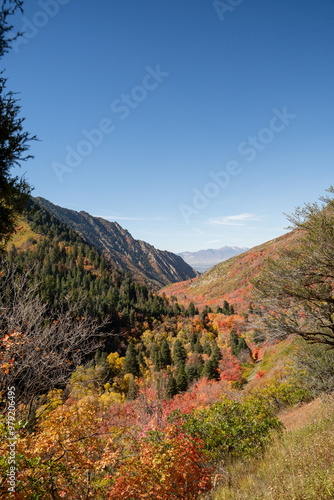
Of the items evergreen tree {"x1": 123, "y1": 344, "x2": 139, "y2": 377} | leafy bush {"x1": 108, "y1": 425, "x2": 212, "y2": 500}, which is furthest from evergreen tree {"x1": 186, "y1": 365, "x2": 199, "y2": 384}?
leafy bush {"x1": 108, "y1": 425, "x2": 212, "y2": 500}

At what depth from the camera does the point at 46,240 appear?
4926 inches

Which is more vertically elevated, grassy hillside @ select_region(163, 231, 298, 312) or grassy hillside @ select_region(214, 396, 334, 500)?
grassy hillside @ select_region(214, 396, 334, 500)

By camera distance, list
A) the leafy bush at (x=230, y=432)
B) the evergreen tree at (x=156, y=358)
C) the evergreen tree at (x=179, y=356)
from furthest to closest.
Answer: the evergreen tree at (x=156, y=358), the evergreen tree at (x=179, y=356), the leafy bush at (x=230, y=432)

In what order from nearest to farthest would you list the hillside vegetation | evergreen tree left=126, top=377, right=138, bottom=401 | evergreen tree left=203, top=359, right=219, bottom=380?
1. the hillside vegetation
2. evergreen tree left=126, top=377, right=138, bottom=401
3. evergreen tree left=203, top=359, right=219, bottom=380

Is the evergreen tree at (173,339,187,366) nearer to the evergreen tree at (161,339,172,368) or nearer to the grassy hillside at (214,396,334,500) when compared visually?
the evergreen tree at (161,339,172,368)

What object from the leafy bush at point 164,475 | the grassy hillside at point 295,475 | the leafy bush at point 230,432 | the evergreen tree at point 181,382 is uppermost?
the grassy hillside at point 295,475

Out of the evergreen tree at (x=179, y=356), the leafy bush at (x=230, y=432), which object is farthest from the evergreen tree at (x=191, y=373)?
the leafy bush at (x=230, y=432)

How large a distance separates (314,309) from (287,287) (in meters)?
1.53

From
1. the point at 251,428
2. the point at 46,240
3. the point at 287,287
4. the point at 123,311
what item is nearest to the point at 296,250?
the point at 287,287

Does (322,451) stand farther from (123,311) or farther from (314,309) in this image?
(123,311)

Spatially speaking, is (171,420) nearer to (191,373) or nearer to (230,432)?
(230,432)

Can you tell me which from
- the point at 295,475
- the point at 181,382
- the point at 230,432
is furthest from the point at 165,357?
the point at 295,475

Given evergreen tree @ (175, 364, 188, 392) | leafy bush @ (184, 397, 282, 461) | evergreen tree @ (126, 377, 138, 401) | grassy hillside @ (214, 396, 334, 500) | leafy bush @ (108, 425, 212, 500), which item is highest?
grassy hillside @ (214, 396, 334, 500)

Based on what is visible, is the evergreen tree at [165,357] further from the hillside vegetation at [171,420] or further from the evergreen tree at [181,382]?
the hillside vegetation at [171,420]
